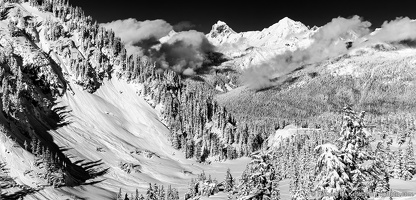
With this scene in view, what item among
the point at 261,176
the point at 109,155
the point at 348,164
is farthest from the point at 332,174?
the point at 109,155

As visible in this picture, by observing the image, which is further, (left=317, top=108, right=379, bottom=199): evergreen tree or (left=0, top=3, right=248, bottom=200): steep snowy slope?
(left=0, top=3, right=248, bottom=200): steep snowy slope

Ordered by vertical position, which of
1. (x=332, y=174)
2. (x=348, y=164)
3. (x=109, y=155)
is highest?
(x=348, y=164)

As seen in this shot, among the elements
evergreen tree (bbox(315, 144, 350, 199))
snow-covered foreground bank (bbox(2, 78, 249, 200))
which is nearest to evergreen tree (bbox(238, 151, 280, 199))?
evergreen tree (bbox(315, 144, 350, 199))

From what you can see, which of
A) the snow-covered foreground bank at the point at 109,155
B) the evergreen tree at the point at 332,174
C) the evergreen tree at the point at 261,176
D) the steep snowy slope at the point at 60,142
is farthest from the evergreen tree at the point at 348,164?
the snow-covered foreground bank at the point at 109,155

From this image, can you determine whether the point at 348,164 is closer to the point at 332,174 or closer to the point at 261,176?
the point at 332,174

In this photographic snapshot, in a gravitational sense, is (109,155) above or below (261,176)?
below

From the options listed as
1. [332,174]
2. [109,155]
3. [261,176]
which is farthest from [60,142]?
[332,174]

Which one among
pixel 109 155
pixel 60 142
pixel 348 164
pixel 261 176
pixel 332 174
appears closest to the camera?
pixel 332 174

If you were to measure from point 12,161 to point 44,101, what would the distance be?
68538mm

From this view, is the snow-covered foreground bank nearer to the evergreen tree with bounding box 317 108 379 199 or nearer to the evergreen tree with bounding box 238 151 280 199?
the evergreen tree with bounding box 238 151 280 199

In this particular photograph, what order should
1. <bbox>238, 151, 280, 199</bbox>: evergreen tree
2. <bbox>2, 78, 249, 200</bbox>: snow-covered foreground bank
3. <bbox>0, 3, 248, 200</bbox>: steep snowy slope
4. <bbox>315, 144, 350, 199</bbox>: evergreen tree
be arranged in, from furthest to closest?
<bbox>2, 78, 249, 200</bbox>: snow-covered foreground bank, <bbox>0, 3, 248, 200</bbox>: steep snowy slope, <bbox>238, 151, 280, 199</bbox>: evergreen tree, <bbox>315, 144, 350, 199</bbox>: evergreen tree

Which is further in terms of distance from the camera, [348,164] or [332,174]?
[348,164]

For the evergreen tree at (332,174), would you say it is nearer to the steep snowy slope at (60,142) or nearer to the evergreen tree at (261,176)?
the evergreen tree at (261,176)

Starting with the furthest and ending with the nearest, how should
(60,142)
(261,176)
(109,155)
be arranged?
1. (109,155)
2. (60,142)
3. (261,176)
